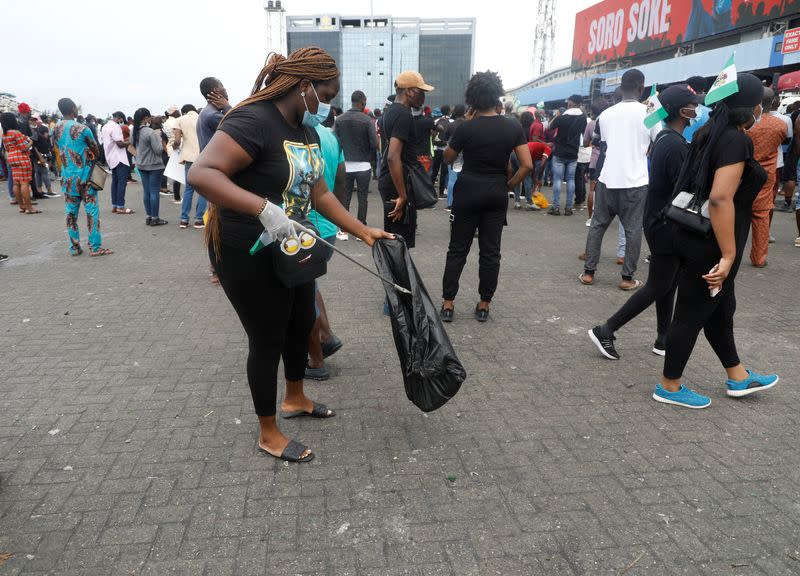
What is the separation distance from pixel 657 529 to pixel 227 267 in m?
2.23

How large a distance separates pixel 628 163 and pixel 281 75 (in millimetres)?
4415

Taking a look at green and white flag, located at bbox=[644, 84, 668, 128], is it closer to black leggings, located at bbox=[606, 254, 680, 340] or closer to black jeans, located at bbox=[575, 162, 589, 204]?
black leggings, located at bbox=[606, 254, 680, 340]

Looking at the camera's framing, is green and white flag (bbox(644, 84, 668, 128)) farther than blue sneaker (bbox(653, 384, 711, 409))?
Yes

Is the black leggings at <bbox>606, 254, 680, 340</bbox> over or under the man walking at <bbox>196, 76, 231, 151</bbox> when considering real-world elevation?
under

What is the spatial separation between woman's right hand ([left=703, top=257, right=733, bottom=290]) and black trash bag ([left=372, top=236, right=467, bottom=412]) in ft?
5.07

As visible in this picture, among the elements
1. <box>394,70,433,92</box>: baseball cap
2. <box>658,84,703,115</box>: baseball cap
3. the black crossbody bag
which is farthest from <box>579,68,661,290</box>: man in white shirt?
the black crossbody bag

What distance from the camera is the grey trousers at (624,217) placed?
19.6ft

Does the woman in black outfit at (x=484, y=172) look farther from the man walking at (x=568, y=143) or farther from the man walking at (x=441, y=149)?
the man walking at (x=441, y=149)

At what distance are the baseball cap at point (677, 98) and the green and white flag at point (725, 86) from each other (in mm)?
743

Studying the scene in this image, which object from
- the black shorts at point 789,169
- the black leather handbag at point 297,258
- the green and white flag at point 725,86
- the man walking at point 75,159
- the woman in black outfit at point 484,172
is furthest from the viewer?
the black shorts at point 789,169

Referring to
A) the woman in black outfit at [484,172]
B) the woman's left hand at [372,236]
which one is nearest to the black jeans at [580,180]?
the woman in black outfit at [484,172]

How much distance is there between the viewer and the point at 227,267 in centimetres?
262

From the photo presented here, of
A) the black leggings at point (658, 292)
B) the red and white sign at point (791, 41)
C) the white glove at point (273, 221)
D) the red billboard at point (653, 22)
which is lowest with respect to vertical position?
the black leggings at point (658, 292)

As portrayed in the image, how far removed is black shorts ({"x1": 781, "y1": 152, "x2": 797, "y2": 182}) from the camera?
9383 mm
